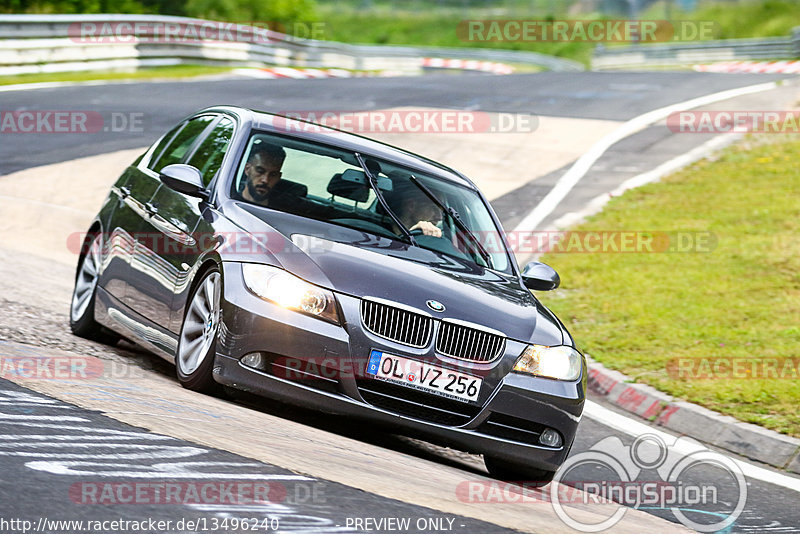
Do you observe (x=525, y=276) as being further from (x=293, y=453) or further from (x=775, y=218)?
(x=775, y=218)

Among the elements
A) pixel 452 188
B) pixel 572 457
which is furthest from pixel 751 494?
pixel 452 188

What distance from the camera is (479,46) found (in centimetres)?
7088

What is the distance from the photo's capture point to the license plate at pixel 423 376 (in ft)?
19.1

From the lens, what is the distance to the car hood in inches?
235

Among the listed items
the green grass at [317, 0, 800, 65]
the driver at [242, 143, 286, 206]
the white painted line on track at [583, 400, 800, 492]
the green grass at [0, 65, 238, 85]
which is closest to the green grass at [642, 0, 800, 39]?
the green grass at [317, 0, 800, 65]

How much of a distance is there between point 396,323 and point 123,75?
78.4ft

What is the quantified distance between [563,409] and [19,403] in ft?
8.69

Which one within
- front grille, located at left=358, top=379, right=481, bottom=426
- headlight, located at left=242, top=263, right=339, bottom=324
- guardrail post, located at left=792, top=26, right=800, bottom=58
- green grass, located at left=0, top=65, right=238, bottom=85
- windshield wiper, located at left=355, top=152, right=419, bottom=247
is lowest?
green grass, located at left=0, top=65, right=238, bottom=85

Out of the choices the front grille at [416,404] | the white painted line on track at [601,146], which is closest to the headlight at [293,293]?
the front grille at [416,404]

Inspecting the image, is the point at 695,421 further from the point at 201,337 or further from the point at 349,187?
the point at 201,337

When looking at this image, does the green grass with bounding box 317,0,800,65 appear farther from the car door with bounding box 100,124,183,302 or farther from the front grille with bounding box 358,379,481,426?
the front grille with bounding box 358,379,481,426

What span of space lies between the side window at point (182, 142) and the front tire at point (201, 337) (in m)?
1.61

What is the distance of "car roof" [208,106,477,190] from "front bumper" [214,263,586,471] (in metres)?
1.51

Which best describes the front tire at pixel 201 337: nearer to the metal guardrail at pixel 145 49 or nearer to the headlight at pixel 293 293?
the headlight at pixel 293 293
